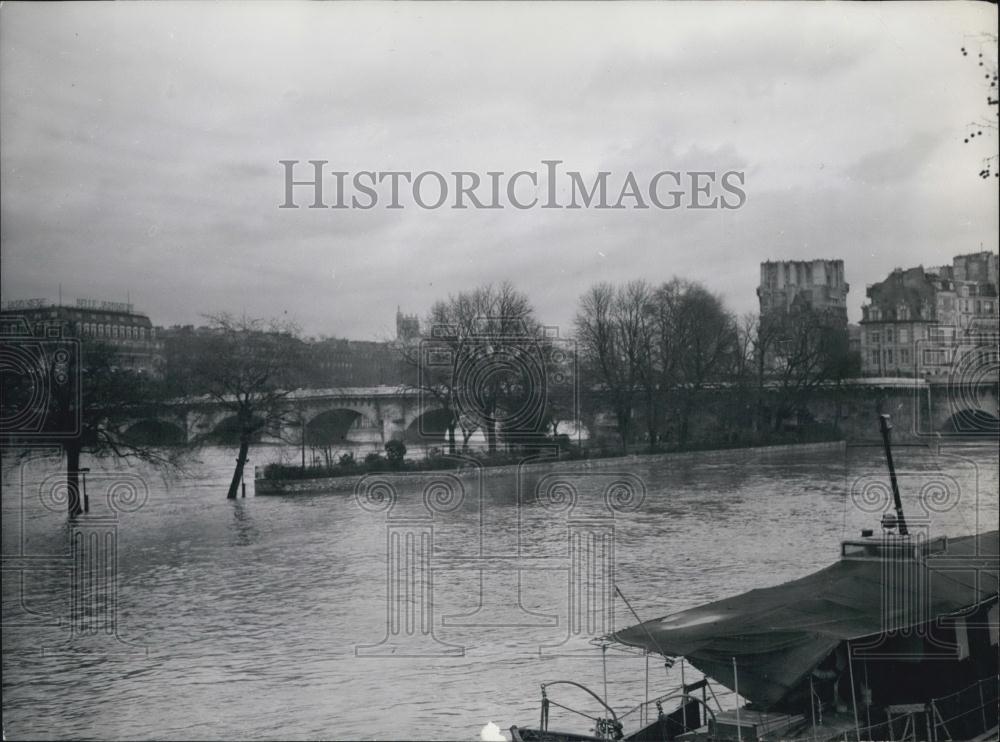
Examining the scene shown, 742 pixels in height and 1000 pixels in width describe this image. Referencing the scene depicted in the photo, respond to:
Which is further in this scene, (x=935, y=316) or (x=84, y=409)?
(x=935, y=316)

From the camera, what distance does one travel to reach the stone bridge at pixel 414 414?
20625 mm

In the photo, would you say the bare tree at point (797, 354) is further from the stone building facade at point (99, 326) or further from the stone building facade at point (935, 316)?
Answer: the stone building facade at point (99, 326)

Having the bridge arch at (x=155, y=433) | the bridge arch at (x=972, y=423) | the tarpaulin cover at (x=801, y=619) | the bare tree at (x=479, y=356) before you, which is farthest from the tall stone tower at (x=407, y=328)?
the tarpaulin cover at (x=801, y=619)

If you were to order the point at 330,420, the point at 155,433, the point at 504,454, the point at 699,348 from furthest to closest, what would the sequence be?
the point at 699,348 < the point at 504,454 < the point at 330,420 < the point at 155,433

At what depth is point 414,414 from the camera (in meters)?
25.5

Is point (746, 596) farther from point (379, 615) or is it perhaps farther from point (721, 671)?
point (379, 615)

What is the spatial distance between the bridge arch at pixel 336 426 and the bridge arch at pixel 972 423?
13053 mm

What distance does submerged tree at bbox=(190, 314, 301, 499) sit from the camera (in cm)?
2109

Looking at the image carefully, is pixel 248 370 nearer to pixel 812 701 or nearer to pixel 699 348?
pixel 699 348

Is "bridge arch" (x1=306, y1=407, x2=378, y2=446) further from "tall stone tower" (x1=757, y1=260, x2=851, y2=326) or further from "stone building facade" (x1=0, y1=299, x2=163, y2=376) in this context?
"tall stone tower" (x1=757, y1=260, x2=851, y2=326)

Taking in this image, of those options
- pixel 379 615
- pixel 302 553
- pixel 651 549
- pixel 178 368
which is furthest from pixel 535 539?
pixel 178 368

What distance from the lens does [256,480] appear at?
20.5 metres

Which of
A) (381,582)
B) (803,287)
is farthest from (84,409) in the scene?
(803,287)

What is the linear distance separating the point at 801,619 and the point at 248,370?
1716 cm
